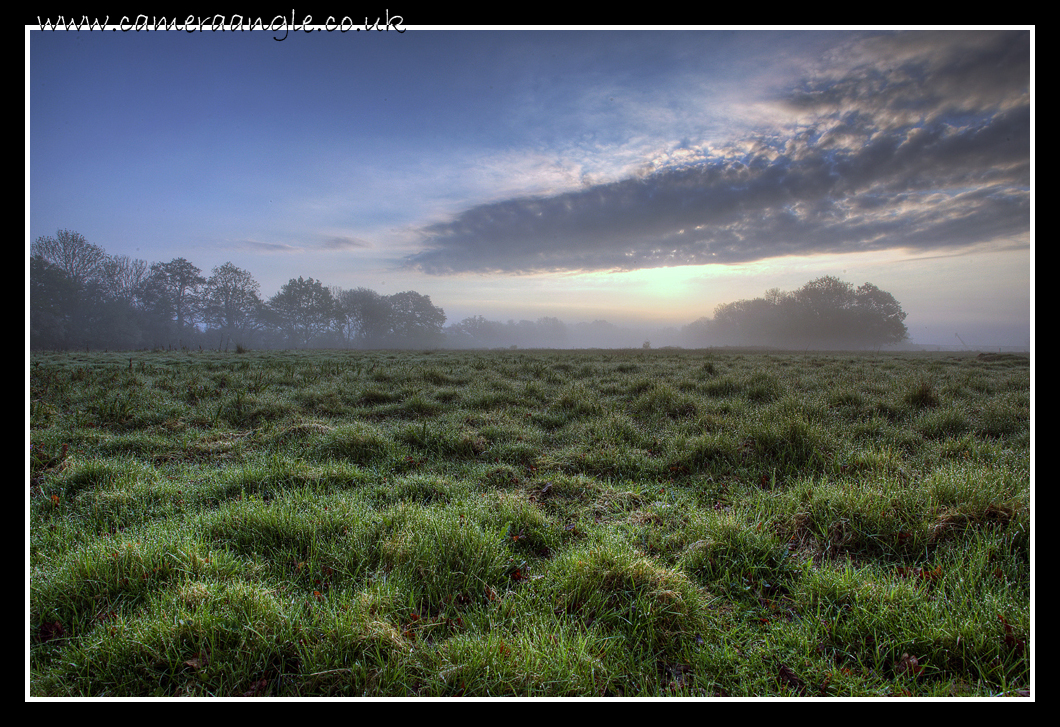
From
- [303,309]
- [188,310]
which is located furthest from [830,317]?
[188,310]

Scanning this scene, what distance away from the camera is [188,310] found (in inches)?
2559

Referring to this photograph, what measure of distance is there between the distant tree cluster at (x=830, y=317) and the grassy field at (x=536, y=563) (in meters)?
71.1

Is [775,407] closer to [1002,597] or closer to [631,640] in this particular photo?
[1002,597]

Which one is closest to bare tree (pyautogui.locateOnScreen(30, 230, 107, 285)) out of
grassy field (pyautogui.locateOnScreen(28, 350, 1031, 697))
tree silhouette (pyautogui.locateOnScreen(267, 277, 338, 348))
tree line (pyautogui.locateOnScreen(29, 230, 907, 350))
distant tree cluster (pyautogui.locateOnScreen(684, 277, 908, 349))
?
tree line (pyautogui.locateOnScreen(29, 230, 907, 350))

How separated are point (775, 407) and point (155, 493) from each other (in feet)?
26.7

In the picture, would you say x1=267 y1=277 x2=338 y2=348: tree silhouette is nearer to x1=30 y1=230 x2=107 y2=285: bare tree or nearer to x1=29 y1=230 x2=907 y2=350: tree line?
x1=29 y1=230 x2=907 y2=350: tree line

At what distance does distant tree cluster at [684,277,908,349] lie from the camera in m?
63.4

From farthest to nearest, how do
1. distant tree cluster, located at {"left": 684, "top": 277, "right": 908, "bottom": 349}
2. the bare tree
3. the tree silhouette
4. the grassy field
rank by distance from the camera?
the tree silhouette → distant tree cluster, located at {"left": 684, "top": 277, "right": 908, "bottom": 349} → the bare tree → the grassy field

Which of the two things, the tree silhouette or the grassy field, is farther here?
the tree silhouette

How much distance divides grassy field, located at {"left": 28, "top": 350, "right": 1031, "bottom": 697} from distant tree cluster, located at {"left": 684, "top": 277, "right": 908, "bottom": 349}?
71.1 m

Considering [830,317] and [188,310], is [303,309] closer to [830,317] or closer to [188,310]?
[188,310]

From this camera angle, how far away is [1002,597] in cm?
243

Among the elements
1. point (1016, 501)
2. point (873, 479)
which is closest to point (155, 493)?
point (873, 479)

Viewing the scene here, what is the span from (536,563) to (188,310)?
83056mm
